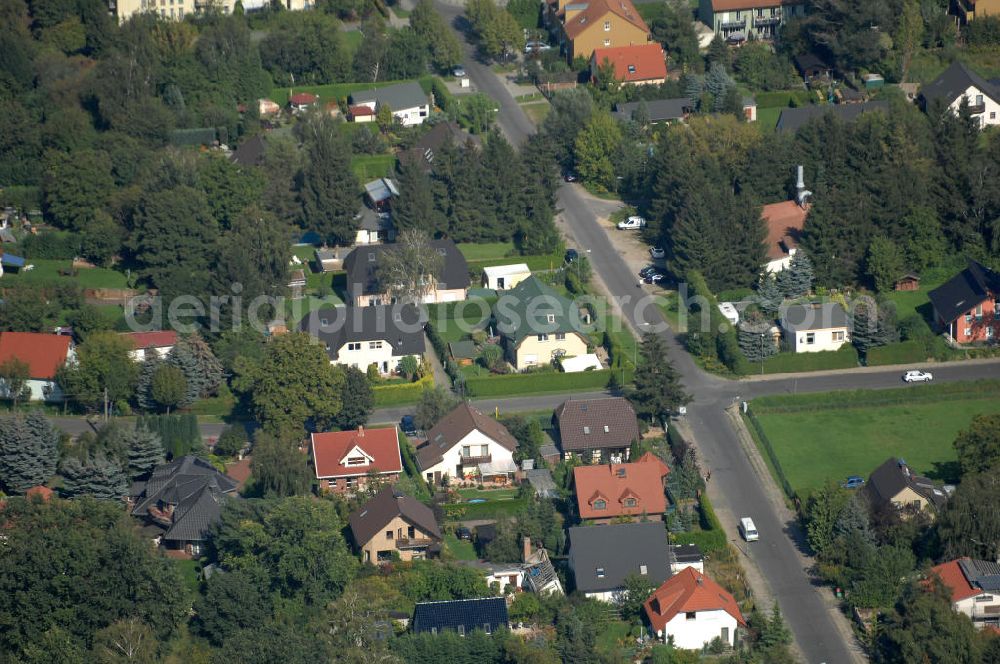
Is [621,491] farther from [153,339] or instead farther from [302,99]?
[302,99]

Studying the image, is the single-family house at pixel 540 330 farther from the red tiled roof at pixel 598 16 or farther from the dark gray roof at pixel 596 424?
the red tiled roof at pixel 598 16

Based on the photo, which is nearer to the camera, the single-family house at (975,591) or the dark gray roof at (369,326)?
the single-family house at (975,591)

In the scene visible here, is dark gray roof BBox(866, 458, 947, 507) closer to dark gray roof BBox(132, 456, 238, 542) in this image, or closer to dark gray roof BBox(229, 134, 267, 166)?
dark gray roof BBox(132, 456, 238, 542)

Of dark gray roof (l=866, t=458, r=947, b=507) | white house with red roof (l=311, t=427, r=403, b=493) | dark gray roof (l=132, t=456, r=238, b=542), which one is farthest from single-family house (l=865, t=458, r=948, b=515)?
dark gray roof (l=132, t=456, r=238, b=542)

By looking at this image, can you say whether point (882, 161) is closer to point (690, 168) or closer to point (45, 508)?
point (690, 168)

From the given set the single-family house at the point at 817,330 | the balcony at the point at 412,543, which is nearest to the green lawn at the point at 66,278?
the balcony at the point at 412,543

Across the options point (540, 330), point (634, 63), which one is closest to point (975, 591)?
point (540, 330)
